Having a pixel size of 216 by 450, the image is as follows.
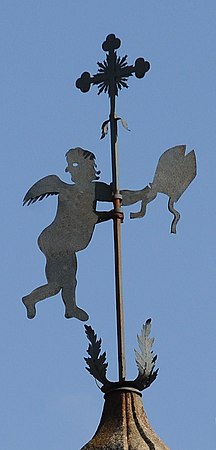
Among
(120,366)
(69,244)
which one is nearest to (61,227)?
(69,244)

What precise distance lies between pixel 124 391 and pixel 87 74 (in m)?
2.02

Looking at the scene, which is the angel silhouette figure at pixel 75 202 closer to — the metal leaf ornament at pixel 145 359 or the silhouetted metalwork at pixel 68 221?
the silhouetted metalwork at pixel 68 221

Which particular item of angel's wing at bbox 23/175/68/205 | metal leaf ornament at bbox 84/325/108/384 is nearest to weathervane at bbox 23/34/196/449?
angel's wing at bbox 23/175/68/205

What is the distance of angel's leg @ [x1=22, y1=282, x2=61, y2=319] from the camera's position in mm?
6395

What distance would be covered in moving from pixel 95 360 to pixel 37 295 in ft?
2.26

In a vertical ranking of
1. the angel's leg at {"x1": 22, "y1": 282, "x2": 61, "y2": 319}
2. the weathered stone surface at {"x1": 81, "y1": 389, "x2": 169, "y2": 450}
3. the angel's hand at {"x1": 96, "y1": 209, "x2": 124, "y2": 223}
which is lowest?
the weathered stone surface at {"x1": 81, "y1": 389, "x2": 169, "y2": 450}

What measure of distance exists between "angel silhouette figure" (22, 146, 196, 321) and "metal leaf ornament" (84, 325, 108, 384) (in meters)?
0.48

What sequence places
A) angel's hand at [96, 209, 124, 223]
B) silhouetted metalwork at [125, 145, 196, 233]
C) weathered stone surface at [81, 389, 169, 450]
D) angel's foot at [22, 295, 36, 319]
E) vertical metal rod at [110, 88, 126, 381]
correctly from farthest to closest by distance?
silhouetted metalwork at [125, 145, 196, 233] < angel's foot at [22, 295, 36, 319] < angel's hand at [96, 209, 124, 223] < vertical metal rod at [110, 88, 126, 381] < weathered stone surface at [81, 389, 169, 450]

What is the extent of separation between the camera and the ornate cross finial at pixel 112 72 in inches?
258

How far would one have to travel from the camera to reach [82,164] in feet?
21.4

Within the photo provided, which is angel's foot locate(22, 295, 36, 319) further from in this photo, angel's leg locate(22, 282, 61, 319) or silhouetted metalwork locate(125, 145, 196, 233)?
silhouetted metalwork locate(125, 145, 196, 233)

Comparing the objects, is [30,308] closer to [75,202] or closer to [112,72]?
[75,202]

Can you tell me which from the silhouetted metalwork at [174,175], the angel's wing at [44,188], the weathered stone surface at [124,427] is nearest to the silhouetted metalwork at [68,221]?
the angel's wing at [44,188]

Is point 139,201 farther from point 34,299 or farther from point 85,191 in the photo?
point 34,299
